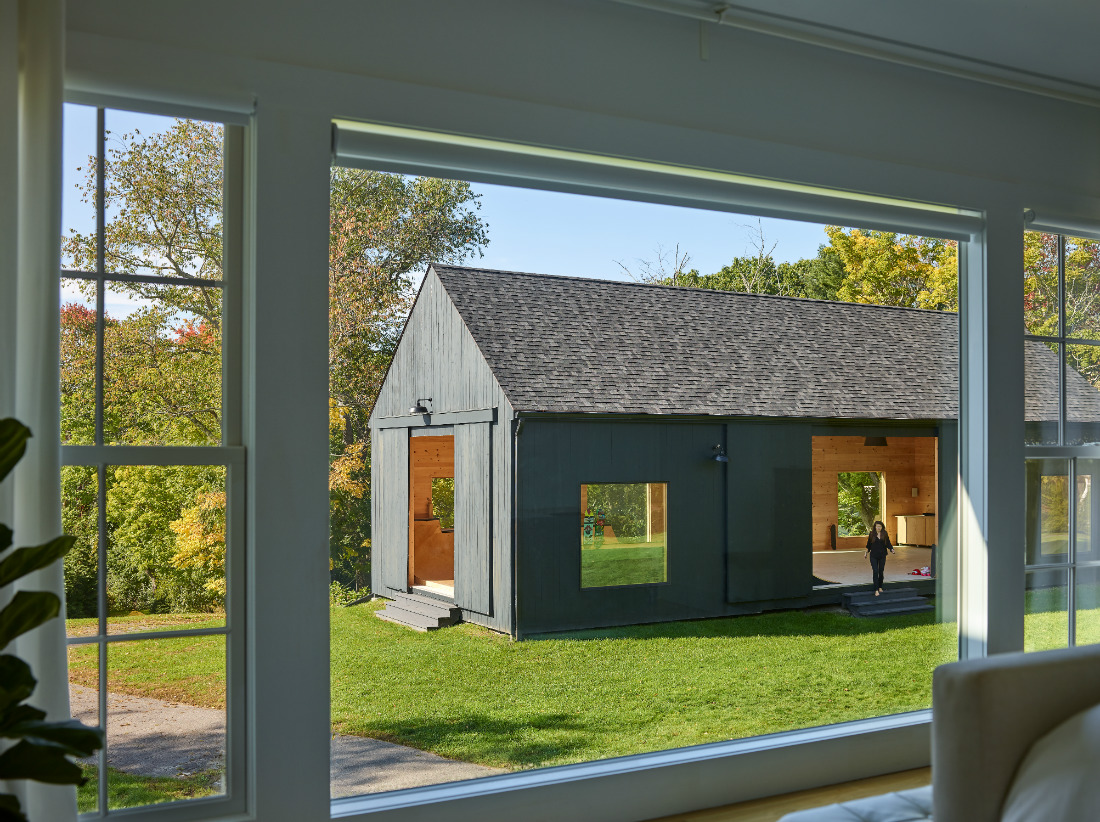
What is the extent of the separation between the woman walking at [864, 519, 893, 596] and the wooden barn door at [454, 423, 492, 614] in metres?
1.78

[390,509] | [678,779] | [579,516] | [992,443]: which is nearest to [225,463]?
[390,509]

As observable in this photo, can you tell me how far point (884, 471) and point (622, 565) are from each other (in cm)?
138

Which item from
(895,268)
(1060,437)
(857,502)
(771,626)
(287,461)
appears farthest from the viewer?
(1060,437)

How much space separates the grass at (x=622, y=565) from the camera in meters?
3.31

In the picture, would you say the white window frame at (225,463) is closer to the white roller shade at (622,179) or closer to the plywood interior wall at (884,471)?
the white roller shade at (622,179)

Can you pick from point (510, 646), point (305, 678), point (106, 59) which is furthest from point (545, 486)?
point (106, 59)

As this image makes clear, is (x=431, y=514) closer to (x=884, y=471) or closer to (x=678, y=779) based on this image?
(x=678, y=779)

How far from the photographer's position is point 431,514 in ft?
10.1

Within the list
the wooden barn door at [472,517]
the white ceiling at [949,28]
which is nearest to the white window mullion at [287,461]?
the wooden barn door at [472,517]

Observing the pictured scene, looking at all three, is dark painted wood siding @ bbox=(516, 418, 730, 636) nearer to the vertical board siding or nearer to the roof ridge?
the vertical board siding

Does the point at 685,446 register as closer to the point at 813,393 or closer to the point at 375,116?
the point at 813,393

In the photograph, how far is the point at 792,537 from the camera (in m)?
3.76

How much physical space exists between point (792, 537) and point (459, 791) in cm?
169

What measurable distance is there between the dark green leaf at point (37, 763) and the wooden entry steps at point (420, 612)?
1.43 meters
